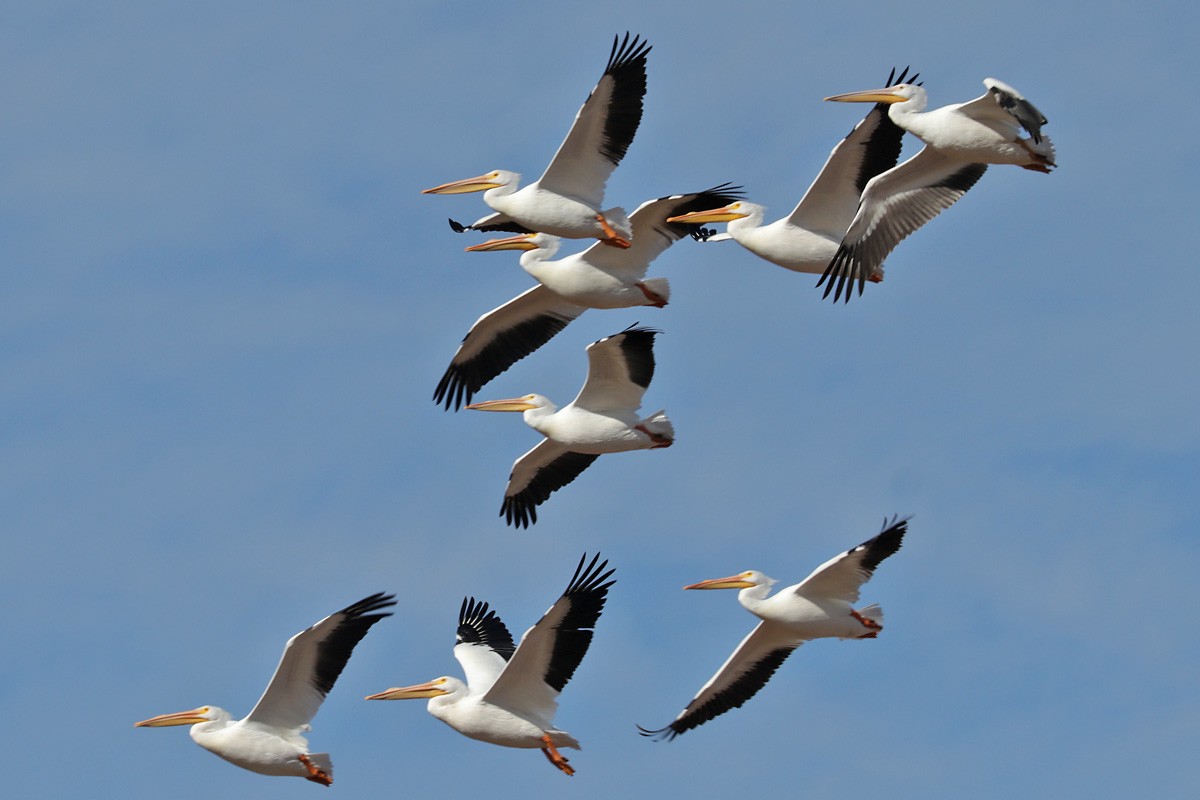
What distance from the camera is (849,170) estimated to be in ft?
67.4

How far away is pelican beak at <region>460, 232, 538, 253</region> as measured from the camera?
2230cm

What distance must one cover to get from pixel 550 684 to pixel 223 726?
104 inches

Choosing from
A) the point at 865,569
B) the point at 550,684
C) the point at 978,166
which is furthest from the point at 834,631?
the point at 978,166

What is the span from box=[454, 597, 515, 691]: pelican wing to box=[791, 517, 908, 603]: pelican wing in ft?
9.50

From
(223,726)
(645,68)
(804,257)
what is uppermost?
(645,68)

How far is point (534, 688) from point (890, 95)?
17.5 ft

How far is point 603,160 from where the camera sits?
67.4 ft

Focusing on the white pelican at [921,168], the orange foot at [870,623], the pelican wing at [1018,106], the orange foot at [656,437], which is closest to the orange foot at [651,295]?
the orange foot at [656,437]

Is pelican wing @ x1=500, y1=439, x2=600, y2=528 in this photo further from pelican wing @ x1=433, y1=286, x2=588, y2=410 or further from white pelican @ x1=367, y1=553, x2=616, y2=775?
white pelican @ x1=367, y1=553, x2=616, y2=775

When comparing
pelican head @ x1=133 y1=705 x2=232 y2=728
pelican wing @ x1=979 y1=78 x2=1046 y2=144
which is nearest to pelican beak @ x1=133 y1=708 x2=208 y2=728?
pelican head @ x1=133 y1=705 x2=232 y2=728

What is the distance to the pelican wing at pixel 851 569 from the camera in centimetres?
2009

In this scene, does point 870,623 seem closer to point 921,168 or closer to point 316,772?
point 921,168

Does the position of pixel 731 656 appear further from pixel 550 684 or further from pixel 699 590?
pixel 550 684

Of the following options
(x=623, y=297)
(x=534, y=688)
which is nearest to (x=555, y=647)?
(x=534, y=688)
